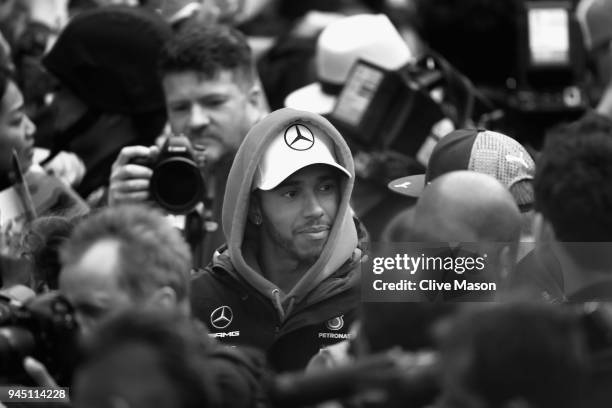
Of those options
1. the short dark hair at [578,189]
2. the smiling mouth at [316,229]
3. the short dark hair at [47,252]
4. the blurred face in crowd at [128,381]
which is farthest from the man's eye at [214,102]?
the blurred face in crowd at [128,381]

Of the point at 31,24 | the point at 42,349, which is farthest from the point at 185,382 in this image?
the point at 31,24

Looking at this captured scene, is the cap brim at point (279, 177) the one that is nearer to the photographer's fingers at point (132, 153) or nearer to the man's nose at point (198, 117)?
the photographer's fingers at point (132, 153)

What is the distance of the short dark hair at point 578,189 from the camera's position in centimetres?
380

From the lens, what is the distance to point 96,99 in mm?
6867

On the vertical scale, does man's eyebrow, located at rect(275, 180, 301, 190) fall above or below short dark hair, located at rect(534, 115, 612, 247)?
below

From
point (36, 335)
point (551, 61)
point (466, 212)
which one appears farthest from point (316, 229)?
point (551, 61)

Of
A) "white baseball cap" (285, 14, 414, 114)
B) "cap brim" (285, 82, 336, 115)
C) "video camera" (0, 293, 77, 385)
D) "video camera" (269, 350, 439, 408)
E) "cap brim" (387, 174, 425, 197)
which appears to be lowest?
"cap brim" (285, 82, 336, 115)

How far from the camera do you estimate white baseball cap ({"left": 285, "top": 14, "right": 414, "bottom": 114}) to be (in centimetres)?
677

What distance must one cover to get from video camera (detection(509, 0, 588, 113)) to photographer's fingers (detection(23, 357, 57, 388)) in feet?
12.8

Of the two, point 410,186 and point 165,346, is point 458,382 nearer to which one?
point 165,346

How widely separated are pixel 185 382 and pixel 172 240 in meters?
1.09

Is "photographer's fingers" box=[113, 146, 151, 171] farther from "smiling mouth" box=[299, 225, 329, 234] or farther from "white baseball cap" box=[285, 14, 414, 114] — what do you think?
"white baseball cap" box=[285, 14, 414, 114]

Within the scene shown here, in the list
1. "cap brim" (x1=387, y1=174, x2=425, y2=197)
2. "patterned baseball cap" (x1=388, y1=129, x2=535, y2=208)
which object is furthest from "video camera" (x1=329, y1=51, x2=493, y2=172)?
"patterned baseball cap" (x1=388, y1=129, x2=535, y2=208)

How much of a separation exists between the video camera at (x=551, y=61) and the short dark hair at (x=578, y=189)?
3.42m
